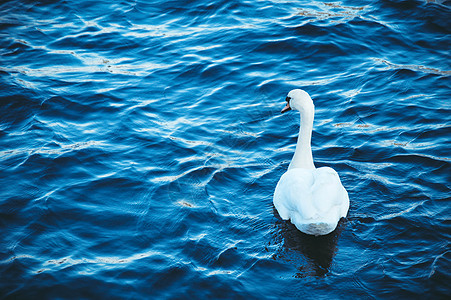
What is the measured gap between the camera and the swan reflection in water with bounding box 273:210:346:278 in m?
6.68

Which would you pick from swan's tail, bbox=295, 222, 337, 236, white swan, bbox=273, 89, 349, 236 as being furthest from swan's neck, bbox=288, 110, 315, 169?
swan's tail, bbox=295, 222, 337, 236

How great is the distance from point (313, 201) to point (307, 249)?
645mm

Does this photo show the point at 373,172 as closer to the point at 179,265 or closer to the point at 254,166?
the point at 254,166

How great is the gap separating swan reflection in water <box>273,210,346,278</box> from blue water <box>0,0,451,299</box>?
0.02 metres

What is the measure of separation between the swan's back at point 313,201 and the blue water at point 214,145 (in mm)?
250

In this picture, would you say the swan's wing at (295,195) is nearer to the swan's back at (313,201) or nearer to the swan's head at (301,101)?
the swan's back at (313,201)

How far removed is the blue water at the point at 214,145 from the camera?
260 inches

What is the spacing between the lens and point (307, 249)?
705 cm

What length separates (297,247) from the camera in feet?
23.2

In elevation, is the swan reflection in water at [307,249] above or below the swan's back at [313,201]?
below

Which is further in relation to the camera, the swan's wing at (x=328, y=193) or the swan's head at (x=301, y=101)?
the swan's head at (x=301, y=101)

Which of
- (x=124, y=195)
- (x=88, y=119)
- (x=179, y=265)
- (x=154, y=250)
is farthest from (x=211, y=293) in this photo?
(x=88, y=119)

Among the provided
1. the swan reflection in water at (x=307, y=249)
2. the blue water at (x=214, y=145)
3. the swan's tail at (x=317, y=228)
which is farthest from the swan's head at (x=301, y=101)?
the swan's tail at (x=317, y=228)

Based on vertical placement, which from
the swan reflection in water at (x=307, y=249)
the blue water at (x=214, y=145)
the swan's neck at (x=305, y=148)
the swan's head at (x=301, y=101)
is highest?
the swan's head at (x=301, y=101)
